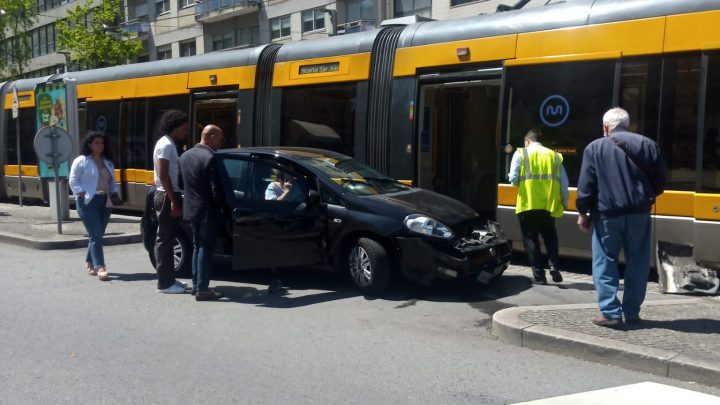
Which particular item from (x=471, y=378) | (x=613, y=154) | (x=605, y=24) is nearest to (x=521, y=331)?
(x=471, y=378)

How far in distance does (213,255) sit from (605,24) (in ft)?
16.8

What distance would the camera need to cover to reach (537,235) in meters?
8.16

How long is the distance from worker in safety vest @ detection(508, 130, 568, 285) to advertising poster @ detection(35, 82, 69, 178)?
29.3 ft

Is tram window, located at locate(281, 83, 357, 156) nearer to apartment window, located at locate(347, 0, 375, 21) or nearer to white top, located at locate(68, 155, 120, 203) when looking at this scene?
white top, located at locate(68, 155, 120, 203)

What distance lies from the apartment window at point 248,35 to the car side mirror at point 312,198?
3215cm

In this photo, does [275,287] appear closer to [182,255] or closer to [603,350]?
[182,255]

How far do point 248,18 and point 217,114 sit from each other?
2741cm

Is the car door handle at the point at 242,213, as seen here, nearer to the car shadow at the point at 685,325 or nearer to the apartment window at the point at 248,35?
the car shadow at the point at 685,325

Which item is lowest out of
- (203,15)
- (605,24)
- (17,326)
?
(17,326)

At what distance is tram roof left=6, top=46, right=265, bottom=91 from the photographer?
41.1 feet

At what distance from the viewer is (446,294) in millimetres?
7766

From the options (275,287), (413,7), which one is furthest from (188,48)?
(275,287)

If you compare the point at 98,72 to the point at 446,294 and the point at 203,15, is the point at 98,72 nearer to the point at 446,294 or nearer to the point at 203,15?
the point at 446,294

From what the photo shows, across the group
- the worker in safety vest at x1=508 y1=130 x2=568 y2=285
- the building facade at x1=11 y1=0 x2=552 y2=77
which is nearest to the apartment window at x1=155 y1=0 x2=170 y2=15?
the building facade at x1=11 y1=0 x2=552 y2=77
